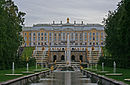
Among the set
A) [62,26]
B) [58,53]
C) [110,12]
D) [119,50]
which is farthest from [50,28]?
[119,50]

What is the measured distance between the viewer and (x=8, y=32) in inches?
1336

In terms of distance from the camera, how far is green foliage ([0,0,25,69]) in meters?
28.7

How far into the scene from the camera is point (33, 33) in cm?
11512

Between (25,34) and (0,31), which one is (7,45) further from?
(25,34)

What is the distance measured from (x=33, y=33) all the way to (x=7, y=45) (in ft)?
279

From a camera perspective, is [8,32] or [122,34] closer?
[122,34]

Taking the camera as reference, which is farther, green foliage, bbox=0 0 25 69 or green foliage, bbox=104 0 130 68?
green foliage, bbox=0 0 25 69

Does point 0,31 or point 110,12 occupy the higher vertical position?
point 110,12

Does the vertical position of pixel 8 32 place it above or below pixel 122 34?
above

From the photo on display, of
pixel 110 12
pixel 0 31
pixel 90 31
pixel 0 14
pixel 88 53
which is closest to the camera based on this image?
pixel 0 31

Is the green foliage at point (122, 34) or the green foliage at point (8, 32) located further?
the green foliage at point (8, 32)

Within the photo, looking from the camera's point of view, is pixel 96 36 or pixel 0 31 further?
pixel 96 36

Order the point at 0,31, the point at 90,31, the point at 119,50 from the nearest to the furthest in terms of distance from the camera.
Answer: the point at 0,31 < the point at 119,50 < the point at 90,31

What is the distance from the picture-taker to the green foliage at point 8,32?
2872 cm
